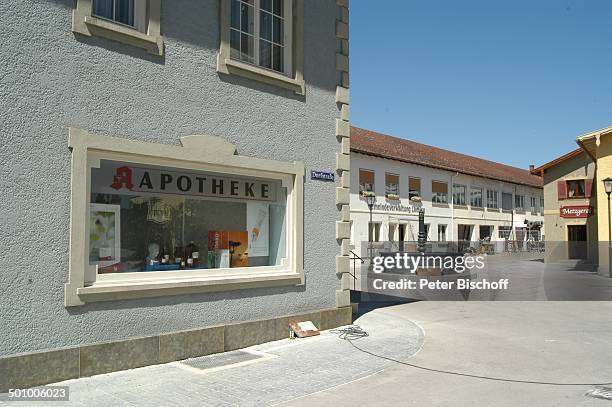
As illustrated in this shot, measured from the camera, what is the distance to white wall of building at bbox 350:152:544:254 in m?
32.0

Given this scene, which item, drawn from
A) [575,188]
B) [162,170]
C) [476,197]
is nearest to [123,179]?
[162,170]

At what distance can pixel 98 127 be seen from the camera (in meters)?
6.74

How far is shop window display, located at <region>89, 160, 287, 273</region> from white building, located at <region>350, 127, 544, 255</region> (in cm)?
2221

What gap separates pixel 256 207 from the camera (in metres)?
9.24

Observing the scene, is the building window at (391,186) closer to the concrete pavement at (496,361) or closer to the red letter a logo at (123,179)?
the concrete pavement at (496,361)

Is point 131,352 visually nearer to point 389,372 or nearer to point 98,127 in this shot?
point 98,127

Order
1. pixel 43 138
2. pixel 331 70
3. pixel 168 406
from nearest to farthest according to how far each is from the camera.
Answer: pixel 168 406, pixel 43 138, pixel 331 70

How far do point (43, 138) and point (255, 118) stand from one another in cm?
327

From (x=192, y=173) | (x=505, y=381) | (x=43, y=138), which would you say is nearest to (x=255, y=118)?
Result: (x=192, y=173)

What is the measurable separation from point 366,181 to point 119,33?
86.8 ft

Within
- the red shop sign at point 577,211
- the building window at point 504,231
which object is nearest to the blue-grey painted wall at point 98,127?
the red shop sign at point 577,211

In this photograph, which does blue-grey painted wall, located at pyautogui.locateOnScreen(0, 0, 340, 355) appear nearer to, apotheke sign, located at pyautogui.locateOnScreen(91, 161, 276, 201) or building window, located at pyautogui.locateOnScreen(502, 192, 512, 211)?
apotheke sign, located at pyautogui.locateOnScreen(91, 161, 276, 201)

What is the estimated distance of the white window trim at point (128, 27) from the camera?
259 inches

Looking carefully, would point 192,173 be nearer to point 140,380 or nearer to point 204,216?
point 204,216
